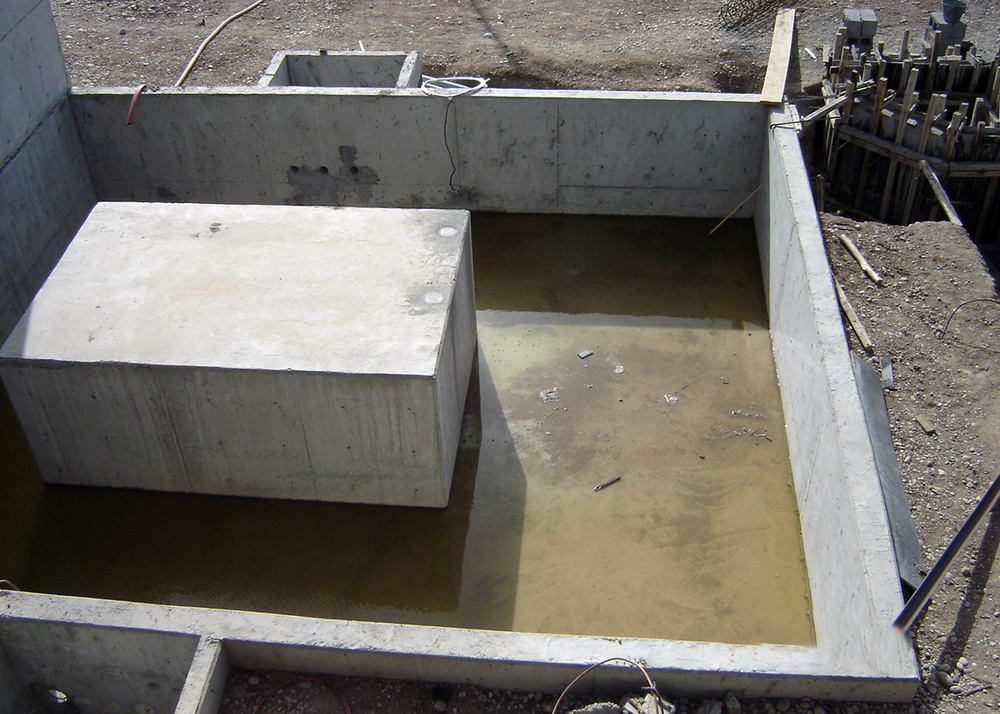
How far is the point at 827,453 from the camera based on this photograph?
20.8ft

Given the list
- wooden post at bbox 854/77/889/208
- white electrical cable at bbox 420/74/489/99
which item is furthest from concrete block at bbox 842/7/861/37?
white electrical cable at bbox 420/74/489/99

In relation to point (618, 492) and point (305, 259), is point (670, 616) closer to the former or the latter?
point (618, 492)

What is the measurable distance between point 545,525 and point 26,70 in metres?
6.81

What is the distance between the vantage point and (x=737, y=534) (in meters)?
7.01

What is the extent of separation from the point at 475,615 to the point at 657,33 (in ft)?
33.3

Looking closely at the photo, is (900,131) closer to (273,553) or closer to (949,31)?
(949,31)

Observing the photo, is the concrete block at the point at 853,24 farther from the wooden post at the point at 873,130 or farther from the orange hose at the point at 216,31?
the orange hose at the point at 216,31

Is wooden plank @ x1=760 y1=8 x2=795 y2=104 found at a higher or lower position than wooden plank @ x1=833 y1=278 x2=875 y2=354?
higher

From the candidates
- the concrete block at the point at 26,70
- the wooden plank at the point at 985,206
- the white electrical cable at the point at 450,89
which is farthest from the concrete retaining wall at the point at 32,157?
the wooden plank at the point at 985,206

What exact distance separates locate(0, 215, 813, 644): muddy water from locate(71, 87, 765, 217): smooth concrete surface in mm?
2376

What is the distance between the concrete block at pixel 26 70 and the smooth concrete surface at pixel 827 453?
727 centimetres

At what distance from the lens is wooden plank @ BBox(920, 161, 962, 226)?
995cm

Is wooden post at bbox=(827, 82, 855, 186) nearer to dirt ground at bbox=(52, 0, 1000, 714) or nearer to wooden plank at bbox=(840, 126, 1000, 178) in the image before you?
wooden plank at bbox=(840, 126, 1000, 178)

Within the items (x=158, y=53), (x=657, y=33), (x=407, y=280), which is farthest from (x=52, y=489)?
(x=657, y=33)
